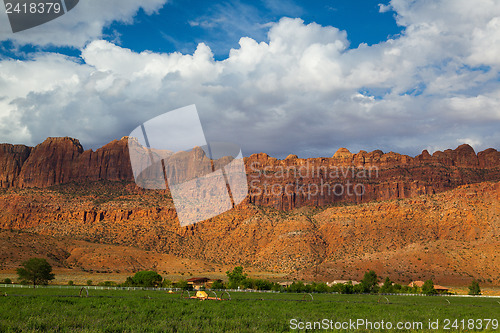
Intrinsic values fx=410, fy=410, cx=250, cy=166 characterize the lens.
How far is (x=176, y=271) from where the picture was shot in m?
112

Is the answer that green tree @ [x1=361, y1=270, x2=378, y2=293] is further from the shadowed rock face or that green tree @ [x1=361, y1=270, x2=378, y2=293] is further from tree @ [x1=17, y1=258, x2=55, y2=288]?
the shadowed rock face

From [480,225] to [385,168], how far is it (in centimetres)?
8134

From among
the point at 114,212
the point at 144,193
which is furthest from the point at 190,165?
the point at 114,212

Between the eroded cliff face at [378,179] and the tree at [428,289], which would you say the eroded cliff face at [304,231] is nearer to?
the eroded cliff face at [378,179]

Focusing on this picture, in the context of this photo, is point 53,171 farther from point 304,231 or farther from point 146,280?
point 146,280

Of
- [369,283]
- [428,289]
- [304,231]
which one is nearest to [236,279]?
[369,283]

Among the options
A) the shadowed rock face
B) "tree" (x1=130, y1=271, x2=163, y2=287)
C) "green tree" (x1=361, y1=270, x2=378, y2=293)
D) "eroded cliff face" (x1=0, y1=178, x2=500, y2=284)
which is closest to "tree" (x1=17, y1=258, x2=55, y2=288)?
"tree" (x1=130, y1=271, x2=163, y2=287)

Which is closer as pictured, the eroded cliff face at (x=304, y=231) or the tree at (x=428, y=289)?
the tree at (x=428, y=289)

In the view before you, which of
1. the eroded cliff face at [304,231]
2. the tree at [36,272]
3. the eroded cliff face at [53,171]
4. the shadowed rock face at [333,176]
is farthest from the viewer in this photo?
the eroded cliff face at [53,171]

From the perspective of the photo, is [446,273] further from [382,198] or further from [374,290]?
[382,198]

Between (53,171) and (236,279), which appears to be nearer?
(236,279)

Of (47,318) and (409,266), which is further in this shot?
(409,266)

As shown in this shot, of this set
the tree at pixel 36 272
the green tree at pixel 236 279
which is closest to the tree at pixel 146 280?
the green tree at pixel 236 279

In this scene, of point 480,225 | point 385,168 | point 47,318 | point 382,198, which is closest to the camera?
point 47,318
